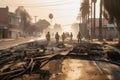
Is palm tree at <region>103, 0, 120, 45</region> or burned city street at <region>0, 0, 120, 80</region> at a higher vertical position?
palm tree at <region>103, 0, 120, 45</region>

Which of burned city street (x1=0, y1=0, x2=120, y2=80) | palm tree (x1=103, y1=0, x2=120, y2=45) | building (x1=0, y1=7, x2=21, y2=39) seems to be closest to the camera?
burned city street (x1=0, y1=0, x2=120, y2=80)

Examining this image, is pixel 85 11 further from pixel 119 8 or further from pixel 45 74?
pixel 45 74

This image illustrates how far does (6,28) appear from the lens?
83188 millimetres

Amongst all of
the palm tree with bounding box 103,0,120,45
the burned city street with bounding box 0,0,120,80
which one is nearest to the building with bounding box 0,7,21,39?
the burned city street with bounding box 0,0,120,80

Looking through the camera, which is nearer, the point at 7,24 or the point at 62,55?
A: the point at 62,55

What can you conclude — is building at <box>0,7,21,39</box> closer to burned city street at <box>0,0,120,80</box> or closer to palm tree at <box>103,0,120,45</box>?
burned city street at <box>0,0,120,80</box>

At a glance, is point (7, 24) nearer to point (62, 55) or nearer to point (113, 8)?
point (113, 8)

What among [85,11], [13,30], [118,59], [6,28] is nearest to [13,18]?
[13,30]

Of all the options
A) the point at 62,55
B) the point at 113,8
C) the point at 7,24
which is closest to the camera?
the point at 62,55

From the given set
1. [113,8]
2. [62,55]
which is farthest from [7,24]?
[62,55]

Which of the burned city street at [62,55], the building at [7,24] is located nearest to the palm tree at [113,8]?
the burned city street at [62,55]

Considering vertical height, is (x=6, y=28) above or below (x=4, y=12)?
below

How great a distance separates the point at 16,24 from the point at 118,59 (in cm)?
8070

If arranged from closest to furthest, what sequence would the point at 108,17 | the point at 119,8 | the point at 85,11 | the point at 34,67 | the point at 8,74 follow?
the point at 8,74 → the point at 34,67 → the point at 119,8 → the point at 108,17 → the point at 85,11
